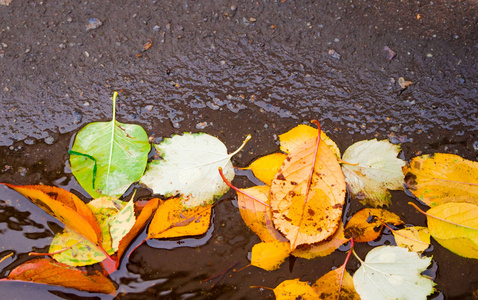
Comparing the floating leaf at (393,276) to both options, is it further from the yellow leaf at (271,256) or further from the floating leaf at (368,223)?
the yellow leaf at (271,256)

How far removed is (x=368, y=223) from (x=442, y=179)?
1.23 feet

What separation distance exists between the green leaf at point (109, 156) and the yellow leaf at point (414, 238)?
1101 millimetres

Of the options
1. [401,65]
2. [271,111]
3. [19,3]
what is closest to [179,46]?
[271,111]

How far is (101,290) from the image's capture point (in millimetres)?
1314

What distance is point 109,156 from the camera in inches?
55.4

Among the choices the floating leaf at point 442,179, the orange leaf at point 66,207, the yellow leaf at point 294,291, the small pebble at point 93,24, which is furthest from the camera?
the small pebble at point 93,24

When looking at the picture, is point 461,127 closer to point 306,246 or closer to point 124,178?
point 306,246

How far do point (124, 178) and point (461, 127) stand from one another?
1.52 meters

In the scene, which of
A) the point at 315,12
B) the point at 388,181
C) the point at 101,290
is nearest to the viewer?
the point at 101,290

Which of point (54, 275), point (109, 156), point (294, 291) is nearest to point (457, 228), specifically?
point (294, 291)

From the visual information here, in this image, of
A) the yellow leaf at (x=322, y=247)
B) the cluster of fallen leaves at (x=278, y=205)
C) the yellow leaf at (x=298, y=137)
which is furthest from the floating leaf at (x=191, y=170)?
the yellow leaf at (x=322, y=247)

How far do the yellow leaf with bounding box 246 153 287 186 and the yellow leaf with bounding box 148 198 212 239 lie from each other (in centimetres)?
28

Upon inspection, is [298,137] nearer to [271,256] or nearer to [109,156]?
[271,256]

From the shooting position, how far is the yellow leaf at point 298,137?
1486 mm
